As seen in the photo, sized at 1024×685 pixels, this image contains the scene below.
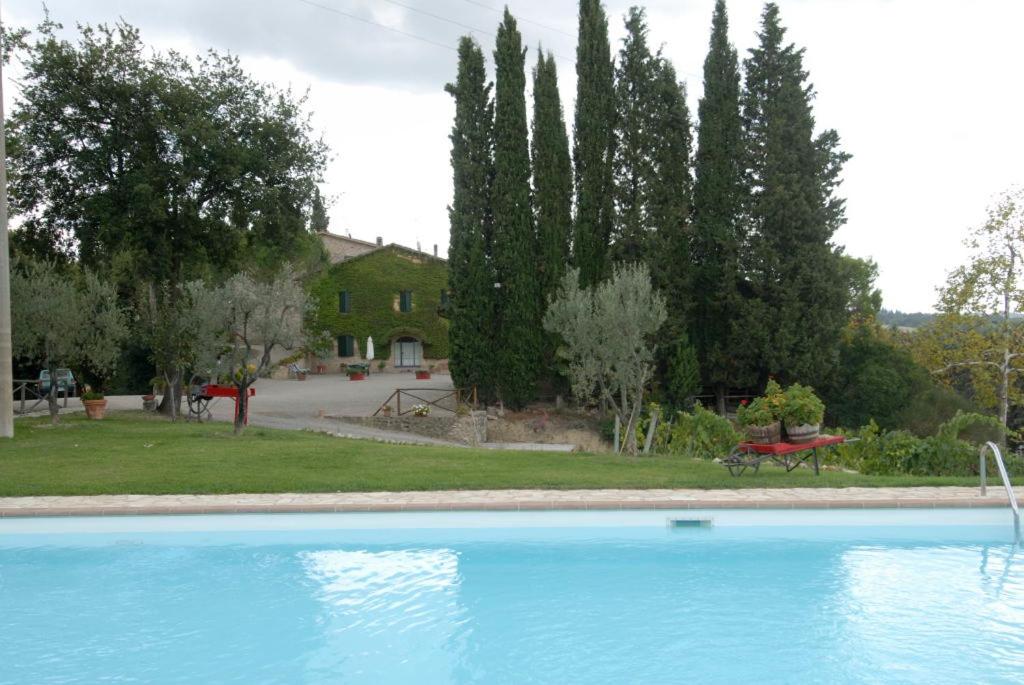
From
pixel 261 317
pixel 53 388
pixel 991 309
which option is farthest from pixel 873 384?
pixel 53 388

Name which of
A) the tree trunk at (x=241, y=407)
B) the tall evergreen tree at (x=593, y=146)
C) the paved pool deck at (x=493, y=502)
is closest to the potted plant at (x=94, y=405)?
the tree trunk at (x=241, y=407)

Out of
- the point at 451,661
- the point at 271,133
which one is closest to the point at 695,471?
the point at 451,661

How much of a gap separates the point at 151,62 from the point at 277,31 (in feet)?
23.2

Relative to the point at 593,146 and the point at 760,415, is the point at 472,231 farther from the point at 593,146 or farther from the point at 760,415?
the point at 760,415

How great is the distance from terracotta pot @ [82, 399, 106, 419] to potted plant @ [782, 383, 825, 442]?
57.6 feet

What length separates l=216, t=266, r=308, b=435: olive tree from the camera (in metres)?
16.2

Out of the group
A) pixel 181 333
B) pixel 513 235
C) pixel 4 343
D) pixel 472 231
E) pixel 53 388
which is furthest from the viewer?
pixel 472 231

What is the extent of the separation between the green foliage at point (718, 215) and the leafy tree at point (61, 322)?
18309 mm

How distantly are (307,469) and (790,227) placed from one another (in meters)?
20.2

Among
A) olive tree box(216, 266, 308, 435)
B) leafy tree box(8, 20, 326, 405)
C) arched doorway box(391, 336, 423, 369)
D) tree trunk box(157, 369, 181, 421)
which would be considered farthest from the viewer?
arched doorway box(391, 336, 423, 369)

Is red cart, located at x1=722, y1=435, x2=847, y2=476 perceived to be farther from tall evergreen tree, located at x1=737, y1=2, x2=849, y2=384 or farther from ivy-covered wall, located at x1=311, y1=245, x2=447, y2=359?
ivy-covered wall, located at x1=311, y1=245, x2=447, y2=359

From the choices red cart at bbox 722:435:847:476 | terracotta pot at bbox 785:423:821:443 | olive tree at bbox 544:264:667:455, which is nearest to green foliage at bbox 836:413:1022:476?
red cart at bbox 722:435:847:476

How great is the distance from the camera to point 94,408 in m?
21.4

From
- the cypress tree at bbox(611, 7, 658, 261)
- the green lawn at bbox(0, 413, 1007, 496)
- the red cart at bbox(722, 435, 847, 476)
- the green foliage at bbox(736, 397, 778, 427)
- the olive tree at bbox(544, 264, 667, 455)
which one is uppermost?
the cypress tree at bbox(611, 7, 658, 261)
